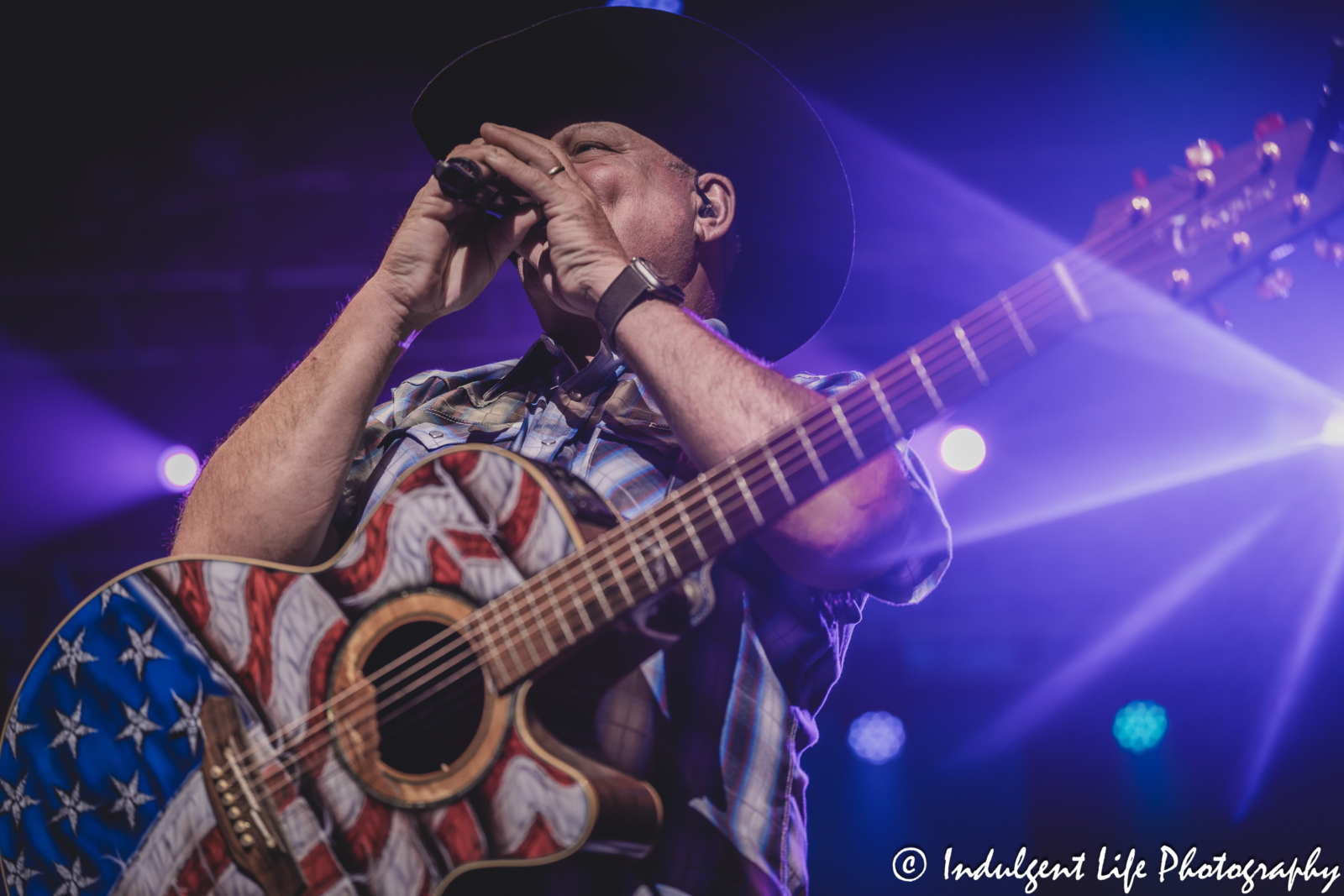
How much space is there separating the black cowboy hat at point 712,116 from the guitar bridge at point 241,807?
1.71 metres

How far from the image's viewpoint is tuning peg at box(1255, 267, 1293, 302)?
125cm

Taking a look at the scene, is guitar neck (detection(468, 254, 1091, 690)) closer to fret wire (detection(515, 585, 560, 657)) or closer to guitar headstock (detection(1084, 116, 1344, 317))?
fret wire (detection(515, 585, 560, 657))

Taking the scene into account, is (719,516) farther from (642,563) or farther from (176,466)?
(176,466)

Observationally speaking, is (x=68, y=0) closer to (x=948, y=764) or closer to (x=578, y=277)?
(x=578, y=277)

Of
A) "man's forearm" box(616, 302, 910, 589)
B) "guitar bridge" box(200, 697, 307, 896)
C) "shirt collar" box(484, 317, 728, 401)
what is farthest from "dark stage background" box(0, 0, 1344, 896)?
"guitar bridge" box(200, 697, 307, 896)

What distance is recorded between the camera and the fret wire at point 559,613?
1.22 m

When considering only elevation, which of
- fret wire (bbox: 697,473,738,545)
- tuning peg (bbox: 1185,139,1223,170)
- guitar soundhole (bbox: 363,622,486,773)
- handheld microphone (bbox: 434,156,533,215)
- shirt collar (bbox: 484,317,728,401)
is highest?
handheld microphone (bbox: 434,156,533,215)

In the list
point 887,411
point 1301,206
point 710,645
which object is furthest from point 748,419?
point 1301,206

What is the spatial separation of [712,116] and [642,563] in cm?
164

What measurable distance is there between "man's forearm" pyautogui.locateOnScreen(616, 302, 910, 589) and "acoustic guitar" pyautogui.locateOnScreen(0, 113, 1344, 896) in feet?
0.43

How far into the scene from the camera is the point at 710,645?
1.57 m

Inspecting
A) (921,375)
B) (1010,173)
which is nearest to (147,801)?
(921,375)

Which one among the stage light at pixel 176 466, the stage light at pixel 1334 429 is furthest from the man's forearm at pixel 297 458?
the stage light at pixel 1334 429

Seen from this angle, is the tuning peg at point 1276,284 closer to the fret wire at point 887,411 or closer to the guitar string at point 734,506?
the guitar string at point 734,506
